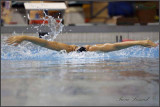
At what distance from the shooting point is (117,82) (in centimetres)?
314

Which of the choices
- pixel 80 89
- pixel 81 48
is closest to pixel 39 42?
pixel 81 48

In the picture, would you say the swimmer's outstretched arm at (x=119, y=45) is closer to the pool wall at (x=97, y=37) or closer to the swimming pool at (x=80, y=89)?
the swimming pool at (x=80, y=89)

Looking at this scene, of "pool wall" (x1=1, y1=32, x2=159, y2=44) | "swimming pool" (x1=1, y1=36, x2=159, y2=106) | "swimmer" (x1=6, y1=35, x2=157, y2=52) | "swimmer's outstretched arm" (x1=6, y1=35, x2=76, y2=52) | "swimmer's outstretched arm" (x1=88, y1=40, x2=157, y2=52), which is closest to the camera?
"swimming pool" (x1=1, y1=36, x2=159, y2=106)

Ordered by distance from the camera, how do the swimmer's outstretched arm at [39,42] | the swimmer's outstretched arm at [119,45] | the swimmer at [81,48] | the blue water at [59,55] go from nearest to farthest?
the swimmer's outstretched arm at [39,42] → the swimmer at [81,48] → the swimmer's outstretched arm at [119,45] → the blue water at [59,55]

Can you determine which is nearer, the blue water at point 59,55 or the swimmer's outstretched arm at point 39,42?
the swimmer's outstretched arm at point 39,42

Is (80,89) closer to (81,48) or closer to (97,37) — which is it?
(81,48)

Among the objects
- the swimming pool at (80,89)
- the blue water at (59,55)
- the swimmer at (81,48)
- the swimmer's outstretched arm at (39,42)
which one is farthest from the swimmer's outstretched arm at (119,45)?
the swimming pool at (80,89)

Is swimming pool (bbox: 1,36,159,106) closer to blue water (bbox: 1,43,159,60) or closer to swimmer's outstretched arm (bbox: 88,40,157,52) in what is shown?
swimmer's outstretched arm (bbox: 88,40,157,52)

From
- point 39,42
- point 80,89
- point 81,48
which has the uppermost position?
point 39,42

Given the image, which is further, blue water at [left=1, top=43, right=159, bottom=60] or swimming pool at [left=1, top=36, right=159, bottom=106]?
blue water at [left=1, top=43, right=159, bottom=60]

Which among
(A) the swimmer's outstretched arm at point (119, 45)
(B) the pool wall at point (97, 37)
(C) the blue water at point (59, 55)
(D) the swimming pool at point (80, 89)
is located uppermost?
(B) the pool wall at point (97, 37)

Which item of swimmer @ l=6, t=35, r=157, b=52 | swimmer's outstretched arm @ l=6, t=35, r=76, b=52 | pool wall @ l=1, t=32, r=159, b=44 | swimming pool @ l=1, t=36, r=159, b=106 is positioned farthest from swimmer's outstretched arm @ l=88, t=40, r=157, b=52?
pool wall @ l=1, t=32, r=159, b=44

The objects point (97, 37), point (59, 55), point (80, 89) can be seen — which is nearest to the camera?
point (80, 89)

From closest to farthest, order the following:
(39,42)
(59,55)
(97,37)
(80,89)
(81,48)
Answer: (80,89), (39,42), (81,48), (59,55), (97,37)
